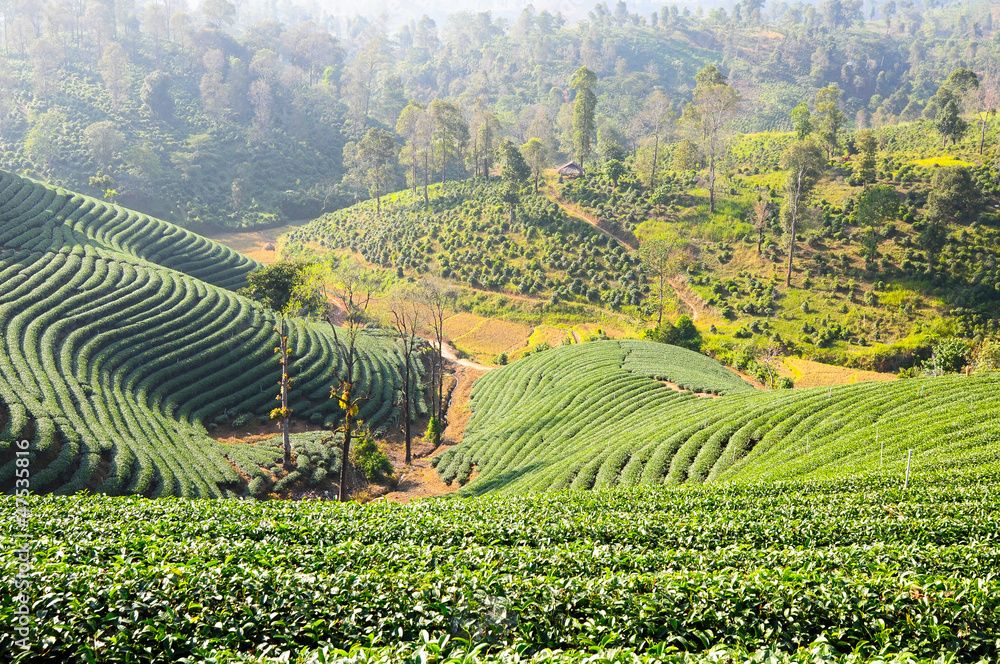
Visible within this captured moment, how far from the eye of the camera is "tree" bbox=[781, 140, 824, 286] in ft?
175

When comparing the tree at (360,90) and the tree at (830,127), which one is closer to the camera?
the tree at (830,127)

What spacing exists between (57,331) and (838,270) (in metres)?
58.9

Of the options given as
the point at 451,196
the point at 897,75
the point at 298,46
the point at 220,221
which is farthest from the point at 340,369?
the point at 897,75

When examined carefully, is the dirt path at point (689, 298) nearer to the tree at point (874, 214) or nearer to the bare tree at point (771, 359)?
the bare tree at point (771, 359)

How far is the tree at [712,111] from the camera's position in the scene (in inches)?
2795

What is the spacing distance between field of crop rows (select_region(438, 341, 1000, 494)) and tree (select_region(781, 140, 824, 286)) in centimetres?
2595

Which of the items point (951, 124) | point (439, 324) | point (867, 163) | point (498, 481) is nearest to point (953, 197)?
point (867, 163)

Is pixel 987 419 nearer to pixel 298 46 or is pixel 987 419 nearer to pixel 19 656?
pixel 19 656

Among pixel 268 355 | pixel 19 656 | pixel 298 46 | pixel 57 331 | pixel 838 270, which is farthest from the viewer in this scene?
pixel 298 46

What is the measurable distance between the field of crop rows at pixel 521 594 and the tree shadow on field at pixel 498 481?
14.0 meters

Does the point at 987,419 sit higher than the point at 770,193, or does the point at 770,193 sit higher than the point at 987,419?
the point at 770,193

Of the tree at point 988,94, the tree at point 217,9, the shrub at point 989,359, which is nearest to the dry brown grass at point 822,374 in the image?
the shrub at point 989,359

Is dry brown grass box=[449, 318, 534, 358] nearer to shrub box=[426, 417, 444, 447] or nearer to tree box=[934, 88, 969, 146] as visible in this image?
shrub box=[426, 417, 444, 447]

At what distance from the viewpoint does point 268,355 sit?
128 feet
